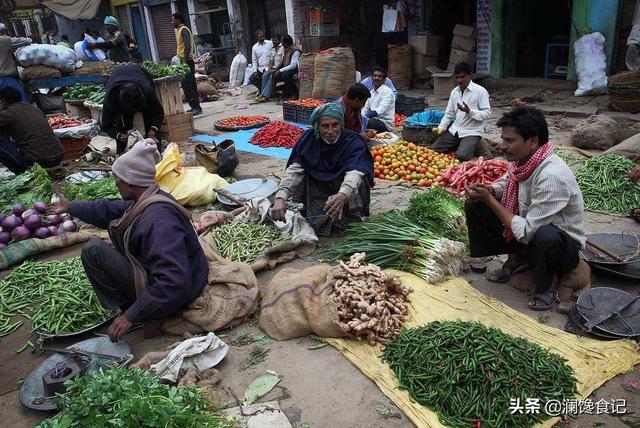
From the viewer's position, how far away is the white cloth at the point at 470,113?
6.45 m

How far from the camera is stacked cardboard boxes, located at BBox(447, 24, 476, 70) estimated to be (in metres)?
11.3

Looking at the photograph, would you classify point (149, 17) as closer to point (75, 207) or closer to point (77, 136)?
point (77, 136)

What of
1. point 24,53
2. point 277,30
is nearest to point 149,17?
point 277,30

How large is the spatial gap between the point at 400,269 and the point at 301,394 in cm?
134

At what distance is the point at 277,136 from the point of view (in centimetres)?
816

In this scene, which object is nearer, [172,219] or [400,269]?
[172,219]

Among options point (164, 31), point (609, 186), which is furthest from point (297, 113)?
point (164, 31)

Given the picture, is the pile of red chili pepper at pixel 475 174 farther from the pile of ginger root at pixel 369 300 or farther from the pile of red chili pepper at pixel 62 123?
the pile of red chili pepper at pixel 62 123

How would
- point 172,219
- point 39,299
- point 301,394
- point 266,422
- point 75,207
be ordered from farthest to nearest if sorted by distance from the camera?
point 39,299, point 75,207, point 172,219, point 301,394, point 266,422

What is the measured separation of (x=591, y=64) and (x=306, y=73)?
569 centimetres

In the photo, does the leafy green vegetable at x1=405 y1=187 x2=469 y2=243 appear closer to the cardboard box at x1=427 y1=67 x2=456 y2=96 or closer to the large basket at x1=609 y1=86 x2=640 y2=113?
the large basket at x1=609 y1=86 x2=640 y2=113

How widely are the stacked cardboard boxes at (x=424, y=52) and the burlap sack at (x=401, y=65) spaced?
16cm

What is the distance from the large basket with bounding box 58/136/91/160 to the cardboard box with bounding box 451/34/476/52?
8.39 m

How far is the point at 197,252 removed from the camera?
3.15m
